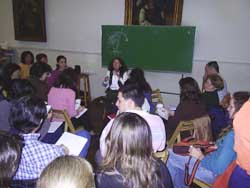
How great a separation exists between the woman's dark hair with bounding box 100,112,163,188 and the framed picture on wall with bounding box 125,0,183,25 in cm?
406

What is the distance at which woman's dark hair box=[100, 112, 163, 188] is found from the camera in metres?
1.38

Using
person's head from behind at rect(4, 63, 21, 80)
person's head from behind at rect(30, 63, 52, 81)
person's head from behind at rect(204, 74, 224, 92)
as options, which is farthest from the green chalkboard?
Answer: person's head from behind at rect(4, 63, 21, 80)

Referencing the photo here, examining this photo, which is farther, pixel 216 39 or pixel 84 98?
pixel 84 98

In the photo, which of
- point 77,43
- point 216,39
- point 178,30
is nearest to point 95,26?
point 77,43

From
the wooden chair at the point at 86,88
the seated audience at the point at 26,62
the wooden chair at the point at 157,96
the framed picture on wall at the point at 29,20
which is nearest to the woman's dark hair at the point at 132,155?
the wooden chair at the point at 157,96

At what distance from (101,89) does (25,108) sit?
4.53 meters

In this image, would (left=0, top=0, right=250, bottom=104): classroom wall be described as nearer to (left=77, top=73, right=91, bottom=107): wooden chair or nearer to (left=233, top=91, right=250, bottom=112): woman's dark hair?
(left=77, top=73, right=91, bottom=107): wooden chair

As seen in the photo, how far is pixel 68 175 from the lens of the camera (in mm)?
1028

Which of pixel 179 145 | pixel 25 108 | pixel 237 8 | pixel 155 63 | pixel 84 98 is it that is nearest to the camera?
pixel 25 108

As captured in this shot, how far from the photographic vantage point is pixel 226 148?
6.26ft

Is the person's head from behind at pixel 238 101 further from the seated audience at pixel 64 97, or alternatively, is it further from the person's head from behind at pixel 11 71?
the person's head from behind at pixel 11 71

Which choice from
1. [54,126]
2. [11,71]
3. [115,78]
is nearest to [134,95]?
[54,126]

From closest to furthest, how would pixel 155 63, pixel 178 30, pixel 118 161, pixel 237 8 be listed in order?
pixel 118 161, pixel 237 8, pixel 178 30, pixel 155 63

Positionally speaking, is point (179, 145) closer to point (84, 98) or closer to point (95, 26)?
point (84, 98)
